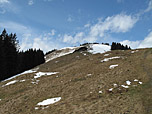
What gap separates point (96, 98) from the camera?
16141 mm

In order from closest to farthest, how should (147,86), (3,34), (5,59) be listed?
1. (147,86)
2. (5,59)
3. (3,34)

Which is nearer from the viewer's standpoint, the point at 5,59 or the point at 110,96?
the point at 110,96

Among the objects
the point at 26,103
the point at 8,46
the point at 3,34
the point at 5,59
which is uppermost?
the point at 3,34

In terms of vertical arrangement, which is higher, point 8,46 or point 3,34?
point 3,34

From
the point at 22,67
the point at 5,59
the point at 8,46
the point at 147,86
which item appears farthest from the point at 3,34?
the point at 147,86

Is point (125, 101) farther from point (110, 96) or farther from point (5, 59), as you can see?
point (5, 59)

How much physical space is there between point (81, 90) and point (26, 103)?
28.3 feet

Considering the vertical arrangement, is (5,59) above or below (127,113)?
above

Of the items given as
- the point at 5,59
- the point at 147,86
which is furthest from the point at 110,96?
the point at 5,59

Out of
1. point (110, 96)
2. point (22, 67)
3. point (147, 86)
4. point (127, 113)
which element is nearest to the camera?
point (127, 113)

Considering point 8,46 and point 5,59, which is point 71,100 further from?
point 8,46

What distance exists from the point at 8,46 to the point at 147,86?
2116 inches

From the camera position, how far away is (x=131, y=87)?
59.3ft

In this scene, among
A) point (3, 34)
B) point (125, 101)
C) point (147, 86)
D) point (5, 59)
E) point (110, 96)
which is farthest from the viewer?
point (3, 34)
